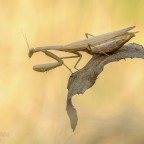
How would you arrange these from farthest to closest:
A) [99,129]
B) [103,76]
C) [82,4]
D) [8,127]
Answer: [82,4], [103,76], [8,127], [99,129]

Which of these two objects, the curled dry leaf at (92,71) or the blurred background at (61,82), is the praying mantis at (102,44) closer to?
the curled dry leaf at (92,71)

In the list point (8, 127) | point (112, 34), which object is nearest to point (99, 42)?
point (112, 34)

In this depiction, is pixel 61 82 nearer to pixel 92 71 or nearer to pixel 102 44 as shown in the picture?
pixel 102 44

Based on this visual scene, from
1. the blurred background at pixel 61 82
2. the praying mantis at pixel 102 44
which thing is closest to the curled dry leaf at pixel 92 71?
the praying mantis at pixel 102 44

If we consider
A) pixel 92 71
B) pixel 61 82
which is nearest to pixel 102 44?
pixel 92 71

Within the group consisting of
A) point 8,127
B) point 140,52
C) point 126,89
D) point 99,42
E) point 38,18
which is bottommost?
point 8,127

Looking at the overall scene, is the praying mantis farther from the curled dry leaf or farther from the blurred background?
the blurred background

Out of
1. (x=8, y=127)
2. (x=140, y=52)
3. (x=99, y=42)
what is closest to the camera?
(x=140, y=52)

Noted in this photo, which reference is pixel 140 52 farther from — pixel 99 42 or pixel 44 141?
pixel 44 141
